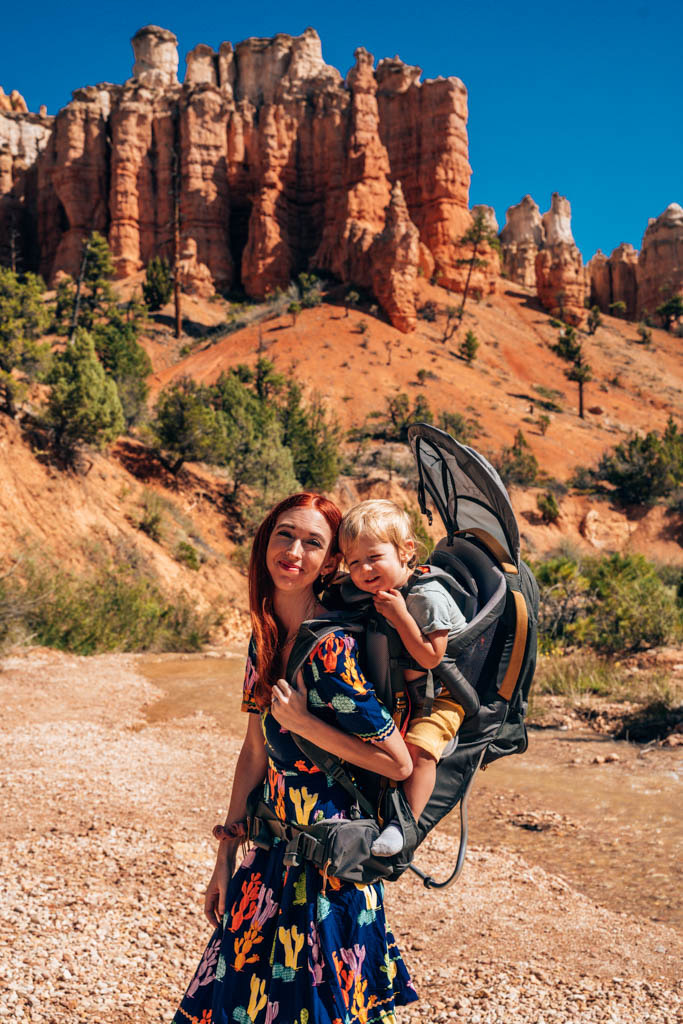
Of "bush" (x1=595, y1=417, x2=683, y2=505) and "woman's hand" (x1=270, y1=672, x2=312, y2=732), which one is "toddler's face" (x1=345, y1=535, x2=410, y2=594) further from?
"bush" (x1=595, y1=417, x2=683, y2=505)

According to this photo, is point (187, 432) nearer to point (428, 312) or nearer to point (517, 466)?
point (517, 466)

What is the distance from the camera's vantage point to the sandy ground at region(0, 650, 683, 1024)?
10.7ft

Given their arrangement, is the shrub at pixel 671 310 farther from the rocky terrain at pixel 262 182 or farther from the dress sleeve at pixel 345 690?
the dress sleeve at pixel 345 690

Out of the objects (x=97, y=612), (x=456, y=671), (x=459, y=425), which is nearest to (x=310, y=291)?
(x=459, y=425)

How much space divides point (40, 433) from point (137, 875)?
49.0ft

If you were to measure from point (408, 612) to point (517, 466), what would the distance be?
28.2 meters

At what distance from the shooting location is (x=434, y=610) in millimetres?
1821

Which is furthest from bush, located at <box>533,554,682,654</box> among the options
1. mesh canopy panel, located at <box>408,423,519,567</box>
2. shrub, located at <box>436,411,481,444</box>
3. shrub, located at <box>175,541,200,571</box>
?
shrub, located at <box>436,411,481,444</box>

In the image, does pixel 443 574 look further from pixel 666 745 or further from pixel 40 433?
pixel 40 433

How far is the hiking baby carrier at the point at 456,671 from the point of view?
178 centimetres

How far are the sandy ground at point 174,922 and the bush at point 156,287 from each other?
3983 centimetres

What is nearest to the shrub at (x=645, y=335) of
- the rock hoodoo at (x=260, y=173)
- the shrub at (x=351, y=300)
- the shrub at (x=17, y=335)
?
the rock hoodoo at (x=260, y=173)

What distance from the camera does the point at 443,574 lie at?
201 cm

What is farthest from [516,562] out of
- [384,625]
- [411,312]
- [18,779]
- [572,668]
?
[411,312]
